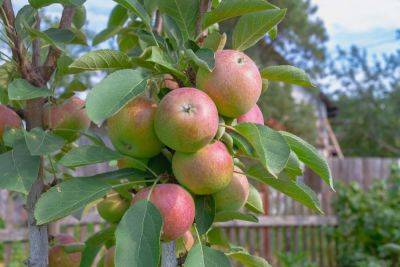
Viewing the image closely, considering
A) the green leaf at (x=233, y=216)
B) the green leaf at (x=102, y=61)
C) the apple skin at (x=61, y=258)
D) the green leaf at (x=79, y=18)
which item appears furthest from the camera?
the green leaf at (x=79, y=18)

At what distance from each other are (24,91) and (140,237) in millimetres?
348

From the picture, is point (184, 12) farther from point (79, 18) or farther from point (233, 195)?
point (79, 18)

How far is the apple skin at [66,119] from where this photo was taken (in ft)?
3.59

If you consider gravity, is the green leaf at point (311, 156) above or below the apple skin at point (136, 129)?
below

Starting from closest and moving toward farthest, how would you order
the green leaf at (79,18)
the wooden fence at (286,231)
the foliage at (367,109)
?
the green leaf at (79,18) → the wooden fence at (286,231) → the foliage at (367,109)

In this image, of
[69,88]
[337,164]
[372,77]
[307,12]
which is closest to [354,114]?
[372,77]

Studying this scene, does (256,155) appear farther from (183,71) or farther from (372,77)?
(372,77)

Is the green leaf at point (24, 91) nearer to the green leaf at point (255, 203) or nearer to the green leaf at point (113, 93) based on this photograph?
the green leaf at point (113, 93)

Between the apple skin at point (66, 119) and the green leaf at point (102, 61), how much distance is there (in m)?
0.17

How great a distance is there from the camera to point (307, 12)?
49.2 feet

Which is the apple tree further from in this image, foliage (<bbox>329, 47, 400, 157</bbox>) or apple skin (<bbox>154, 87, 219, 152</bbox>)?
foliage (<bbox>329, 47, 400, 157</bbox>)

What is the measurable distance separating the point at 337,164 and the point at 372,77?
474 inches

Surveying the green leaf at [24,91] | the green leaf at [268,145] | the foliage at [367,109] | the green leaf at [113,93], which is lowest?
the foliage at [367,109]

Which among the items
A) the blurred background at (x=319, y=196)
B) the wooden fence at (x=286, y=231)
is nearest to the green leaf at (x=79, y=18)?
the blurred background at (x=319, y=196)
